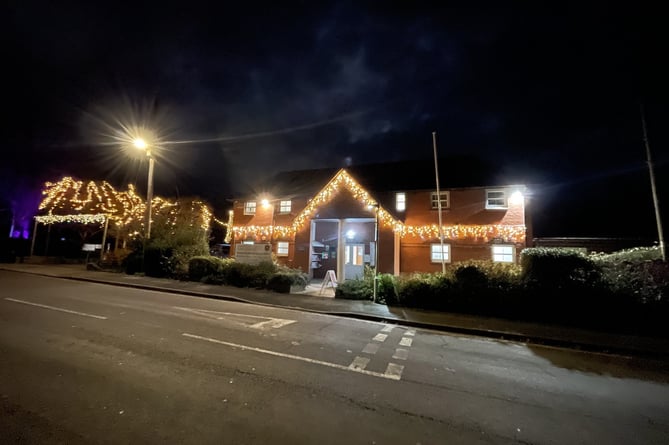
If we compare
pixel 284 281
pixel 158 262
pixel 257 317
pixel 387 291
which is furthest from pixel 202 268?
pixel 387 291

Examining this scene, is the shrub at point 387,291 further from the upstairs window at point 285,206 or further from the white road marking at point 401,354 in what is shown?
the upstairs window at point 285,206

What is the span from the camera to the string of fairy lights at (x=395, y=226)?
56.2 ft

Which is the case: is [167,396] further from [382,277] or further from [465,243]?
[465,243]

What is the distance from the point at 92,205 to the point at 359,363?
27856 millimetres

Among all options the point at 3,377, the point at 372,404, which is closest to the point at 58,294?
the point at 3,377

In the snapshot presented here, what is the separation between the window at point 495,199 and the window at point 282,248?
13097 mm

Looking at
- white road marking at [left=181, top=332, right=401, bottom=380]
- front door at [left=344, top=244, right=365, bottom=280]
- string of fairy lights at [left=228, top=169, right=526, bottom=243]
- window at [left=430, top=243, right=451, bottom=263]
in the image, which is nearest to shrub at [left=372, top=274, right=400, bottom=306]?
string of fairy lights at [left=228, top=169, right=526, bottom=243]

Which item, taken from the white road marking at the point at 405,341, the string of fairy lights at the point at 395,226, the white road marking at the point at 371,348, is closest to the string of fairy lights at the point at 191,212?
the string of fairy lights at the point at 395,226

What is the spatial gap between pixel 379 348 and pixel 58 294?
40.0ft

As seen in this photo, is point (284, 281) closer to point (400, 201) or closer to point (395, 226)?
point (395, 226)

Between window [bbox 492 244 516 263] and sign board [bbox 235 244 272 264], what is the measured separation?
13.0 m

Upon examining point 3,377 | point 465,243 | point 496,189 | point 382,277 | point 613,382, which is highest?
point 496,189

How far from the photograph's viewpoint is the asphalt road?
10.9 ft

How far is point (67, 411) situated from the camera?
3.48 metres
